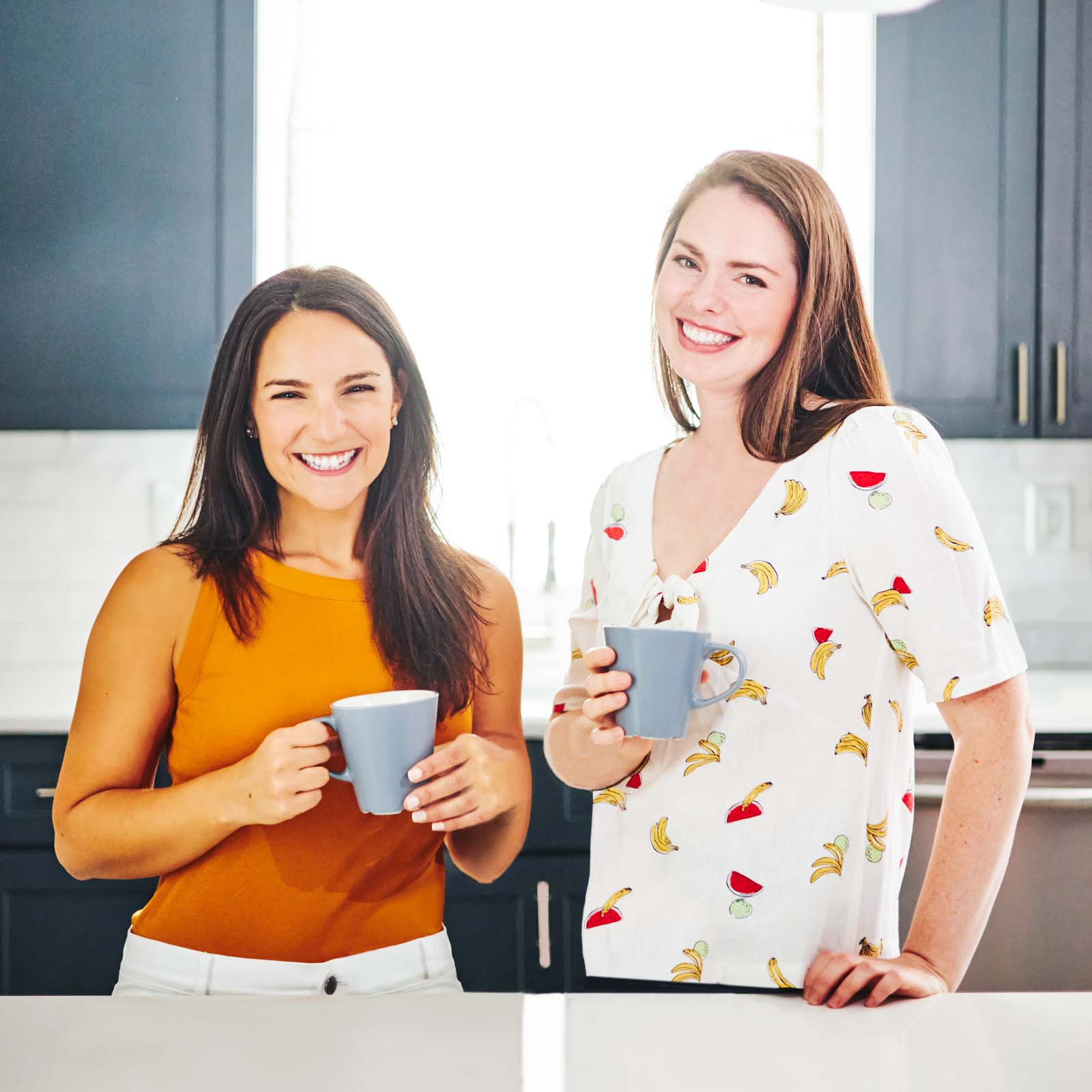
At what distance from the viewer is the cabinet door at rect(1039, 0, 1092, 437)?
89.3 inches

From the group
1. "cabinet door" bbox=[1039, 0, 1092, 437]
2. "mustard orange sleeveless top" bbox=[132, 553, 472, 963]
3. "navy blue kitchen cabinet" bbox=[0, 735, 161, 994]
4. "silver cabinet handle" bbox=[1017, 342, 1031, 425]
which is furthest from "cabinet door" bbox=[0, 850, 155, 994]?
"cabinet door" bbox=[1039, 0, 1092, 437]

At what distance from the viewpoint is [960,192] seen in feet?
7.48

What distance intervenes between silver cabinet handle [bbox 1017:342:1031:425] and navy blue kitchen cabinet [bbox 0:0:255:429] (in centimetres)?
156

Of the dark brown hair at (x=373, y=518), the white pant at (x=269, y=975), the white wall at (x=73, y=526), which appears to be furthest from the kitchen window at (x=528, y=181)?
the white pant at (x=269, y=975)

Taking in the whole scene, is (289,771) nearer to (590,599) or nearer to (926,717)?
(590,599)

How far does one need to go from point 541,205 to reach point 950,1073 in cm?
230

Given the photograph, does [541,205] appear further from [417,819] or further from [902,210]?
[417,819]

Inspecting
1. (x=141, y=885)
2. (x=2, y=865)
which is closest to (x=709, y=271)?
(x=141, y=885)

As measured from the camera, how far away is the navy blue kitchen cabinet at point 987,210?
2.27 metres

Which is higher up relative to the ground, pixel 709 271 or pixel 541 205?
pixel 541 205

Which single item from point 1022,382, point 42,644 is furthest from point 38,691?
point 1022,382

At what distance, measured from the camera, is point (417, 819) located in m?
0.91

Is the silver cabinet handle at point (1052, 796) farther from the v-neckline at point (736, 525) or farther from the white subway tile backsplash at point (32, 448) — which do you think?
the white subway tile backsplash at point (32, 448)

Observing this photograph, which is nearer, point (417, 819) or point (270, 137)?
point (417, 819)
